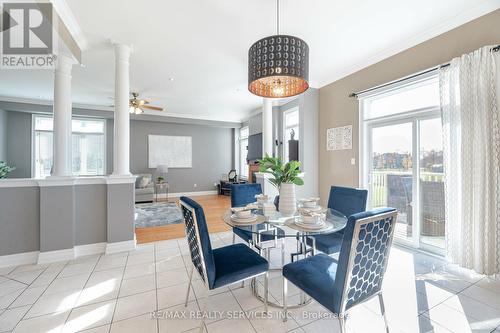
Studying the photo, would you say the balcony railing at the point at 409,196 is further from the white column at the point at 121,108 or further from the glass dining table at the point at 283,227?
the white column at the point at 121,108

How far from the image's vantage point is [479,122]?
2.17m

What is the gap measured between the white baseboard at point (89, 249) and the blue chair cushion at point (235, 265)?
1.97 metres

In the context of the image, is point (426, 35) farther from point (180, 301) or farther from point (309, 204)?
point (180, 301)

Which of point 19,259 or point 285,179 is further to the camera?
point 19,259

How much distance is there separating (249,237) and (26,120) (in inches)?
294

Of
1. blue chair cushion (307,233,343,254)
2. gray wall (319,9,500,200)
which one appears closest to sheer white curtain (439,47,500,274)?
gray wall (319,9,500,200)

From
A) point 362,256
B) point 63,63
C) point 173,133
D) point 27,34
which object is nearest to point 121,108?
point 63,63

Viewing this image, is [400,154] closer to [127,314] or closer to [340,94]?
[340,94]

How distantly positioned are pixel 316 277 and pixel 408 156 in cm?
254

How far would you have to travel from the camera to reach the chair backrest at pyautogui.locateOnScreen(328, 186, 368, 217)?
7.18 ft

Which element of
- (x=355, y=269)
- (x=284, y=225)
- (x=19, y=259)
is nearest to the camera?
(x=355, y=269)

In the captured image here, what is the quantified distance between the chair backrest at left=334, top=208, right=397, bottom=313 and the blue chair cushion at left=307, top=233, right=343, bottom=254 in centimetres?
56

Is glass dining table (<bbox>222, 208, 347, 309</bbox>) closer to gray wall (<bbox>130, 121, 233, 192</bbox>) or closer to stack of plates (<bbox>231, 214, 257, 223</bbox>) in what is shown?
stack of plates (<bbox>231, 214, 257, 223</bbox>)

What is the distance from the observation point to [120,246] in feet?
9.32
